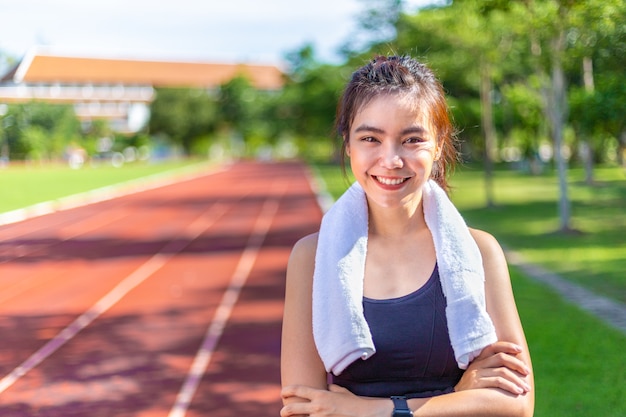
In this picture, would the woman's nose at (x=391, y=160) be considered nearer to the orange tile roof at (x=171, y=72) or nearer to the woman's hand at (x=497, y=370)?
the woman's hand at (x=497, y=370)

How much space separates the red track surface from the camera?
611 centimetres

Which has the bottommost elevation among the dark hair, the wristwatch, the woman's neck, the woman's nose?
the wristwatch

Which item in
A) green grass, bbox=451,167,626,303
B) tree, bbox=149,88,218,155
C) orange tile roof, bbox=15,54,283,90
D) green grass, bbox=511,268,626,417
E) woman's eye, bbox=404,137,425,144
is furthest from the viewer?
tree, bbox=149,88,218,155

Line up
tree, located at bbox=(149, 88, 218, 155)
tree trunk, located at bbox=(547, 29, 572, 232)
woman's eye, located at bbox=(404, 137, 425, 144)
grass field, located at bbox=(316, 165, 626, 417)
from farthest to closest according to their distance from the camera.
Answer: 1. tree, located at bbox=(149, 88, 218, 155)
2. tree trunk, located at bbox=(547, 29, 572, 232)
3. grass field, located at bbox=(316, 165, 626, 417)
4. woman's eye, located at bbox=(404, 137, 425, 144)

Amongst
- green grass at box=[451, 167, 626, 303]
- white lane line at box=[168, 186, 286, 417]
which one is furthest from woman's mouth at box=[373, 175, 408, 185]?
green grass at box=[451, 167, 626, 303]

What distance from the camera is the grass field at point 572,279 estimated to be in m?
5.44

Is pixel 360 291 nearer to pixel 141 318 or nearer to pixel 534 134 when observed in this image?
pixel 141 318

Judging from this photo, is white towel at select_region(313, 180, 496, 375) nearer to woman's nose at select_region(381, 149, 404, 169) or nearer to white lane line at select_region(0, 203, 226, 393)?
woman's nose at select_region(381, 149, 404, 169)

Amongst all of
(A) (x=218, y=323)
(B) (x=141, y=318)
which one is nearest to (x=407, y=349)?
(A) (x=218, y=323)

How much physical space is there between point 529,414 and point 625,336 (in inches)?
208

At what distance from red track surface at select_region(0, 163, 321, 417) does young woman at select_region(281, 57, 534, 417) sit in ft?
12.3

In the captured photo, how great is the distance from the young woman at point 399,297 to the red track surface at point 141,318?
3.74 metres

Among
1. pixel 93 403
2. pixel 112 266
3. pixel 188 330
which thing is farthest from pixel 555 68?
pixel 93 403

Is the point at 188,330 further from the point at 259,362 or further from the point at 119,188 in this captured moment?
the point at 119,188
